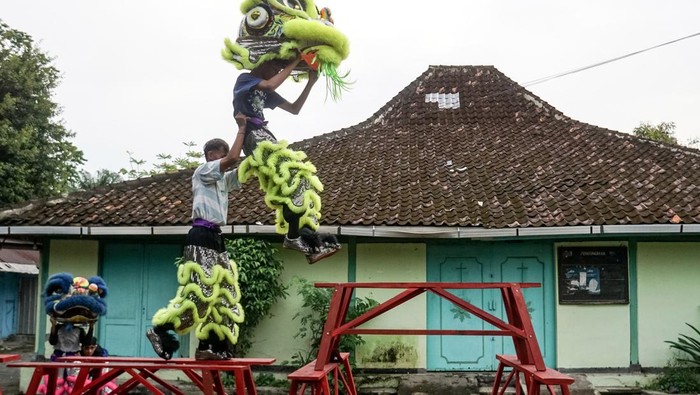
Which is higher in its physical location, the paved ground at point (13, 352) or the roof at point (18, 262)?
the roof at point (18, 262)

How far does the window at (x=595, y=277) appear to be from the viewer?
1065cm

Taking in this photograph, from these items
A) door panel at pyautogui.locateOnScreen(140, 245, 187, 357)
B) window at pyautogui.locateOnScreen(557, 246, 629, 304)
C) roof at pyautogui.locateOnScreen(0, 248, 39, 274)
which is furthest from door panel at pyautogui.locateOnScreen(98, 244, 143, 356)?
roof at pyautogui.locateOnScreen(0, 248, 39, 274)

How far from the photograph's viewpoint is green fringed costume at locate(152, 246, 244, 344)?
15.5 feet

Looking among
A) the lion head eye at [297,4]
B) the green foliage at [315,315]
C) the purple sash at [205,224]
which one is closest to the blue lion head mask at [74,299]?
the purple sash at [205,224]

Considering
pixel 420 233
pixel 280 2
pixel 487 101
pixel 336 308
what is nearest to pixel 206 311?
pixel 336 308

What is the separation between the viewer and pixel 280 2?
5.07 metres

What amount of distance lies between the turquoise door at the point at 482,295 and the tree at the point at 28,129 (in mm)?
11319

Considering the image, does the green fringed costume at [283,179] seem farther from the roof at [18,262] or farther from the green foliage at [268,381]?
the roof at [18,262]

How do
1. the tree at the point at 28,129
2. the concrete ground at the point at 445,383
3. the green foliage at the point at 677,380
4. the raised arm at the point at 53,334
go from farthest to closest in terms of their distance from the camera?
the tree at the point at 28,129 → the concrete ground at the point at 445,383 → the green foliage at the point at 677,380 → the raised arm at the point at 53,334

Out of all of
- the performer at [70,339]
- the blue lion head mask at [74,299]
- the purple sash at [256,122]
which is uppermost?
the purple sash at [256,122]

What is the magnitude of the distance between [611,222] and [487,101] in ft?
18.9

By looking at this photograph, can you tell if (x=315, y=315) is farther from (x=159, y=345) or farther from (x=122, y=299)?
(x=159, y=345)

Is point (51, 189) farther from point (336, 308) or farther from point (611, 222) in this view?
point (336, 308)

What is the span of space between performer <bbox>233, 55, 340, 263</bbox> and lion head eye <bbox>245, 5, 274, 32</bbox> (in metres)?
0.24
